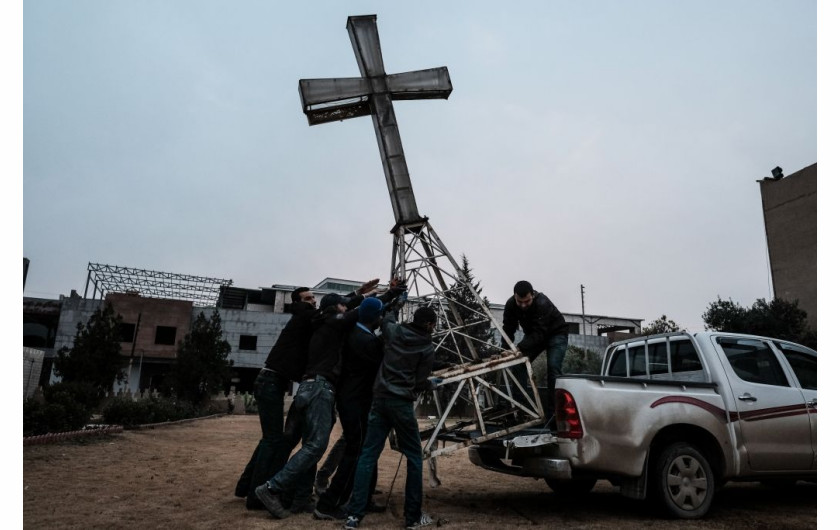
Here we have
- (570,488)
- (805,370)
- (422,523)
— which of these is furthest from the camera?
(570,488)

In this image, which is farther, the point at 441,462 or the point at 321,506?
the point at 441,462

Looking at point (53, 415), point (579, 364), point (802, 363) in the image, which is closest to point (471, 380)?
point (802, 363)

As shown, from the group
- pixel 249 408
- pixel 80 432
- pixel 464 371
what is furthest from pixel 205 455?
pixel 249 408

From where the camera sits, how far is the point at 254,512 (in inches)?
224

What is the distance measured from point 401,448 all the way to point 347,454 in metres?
0.74

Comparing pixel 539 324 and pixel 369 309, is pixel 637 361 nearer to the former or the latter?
pixel 539 324

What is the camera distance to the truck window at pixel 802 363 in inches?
255

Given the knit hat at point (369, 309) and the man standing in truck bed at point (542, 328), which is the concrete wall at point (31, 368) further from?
the man standing in truck bed at point (542, 328)

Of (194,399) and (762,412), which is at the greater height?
(762,412)

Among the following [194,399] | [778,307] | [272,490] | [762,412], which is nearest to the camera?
[272,490]

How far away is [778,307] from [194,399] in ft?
91.5

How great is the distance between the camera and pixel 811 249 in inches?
1073

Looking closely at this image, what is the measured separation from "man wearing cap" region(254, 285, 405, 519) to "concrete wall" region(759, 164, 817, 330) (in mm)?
28909

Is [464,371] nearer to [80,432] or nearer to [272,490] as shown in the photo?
[272,490]
